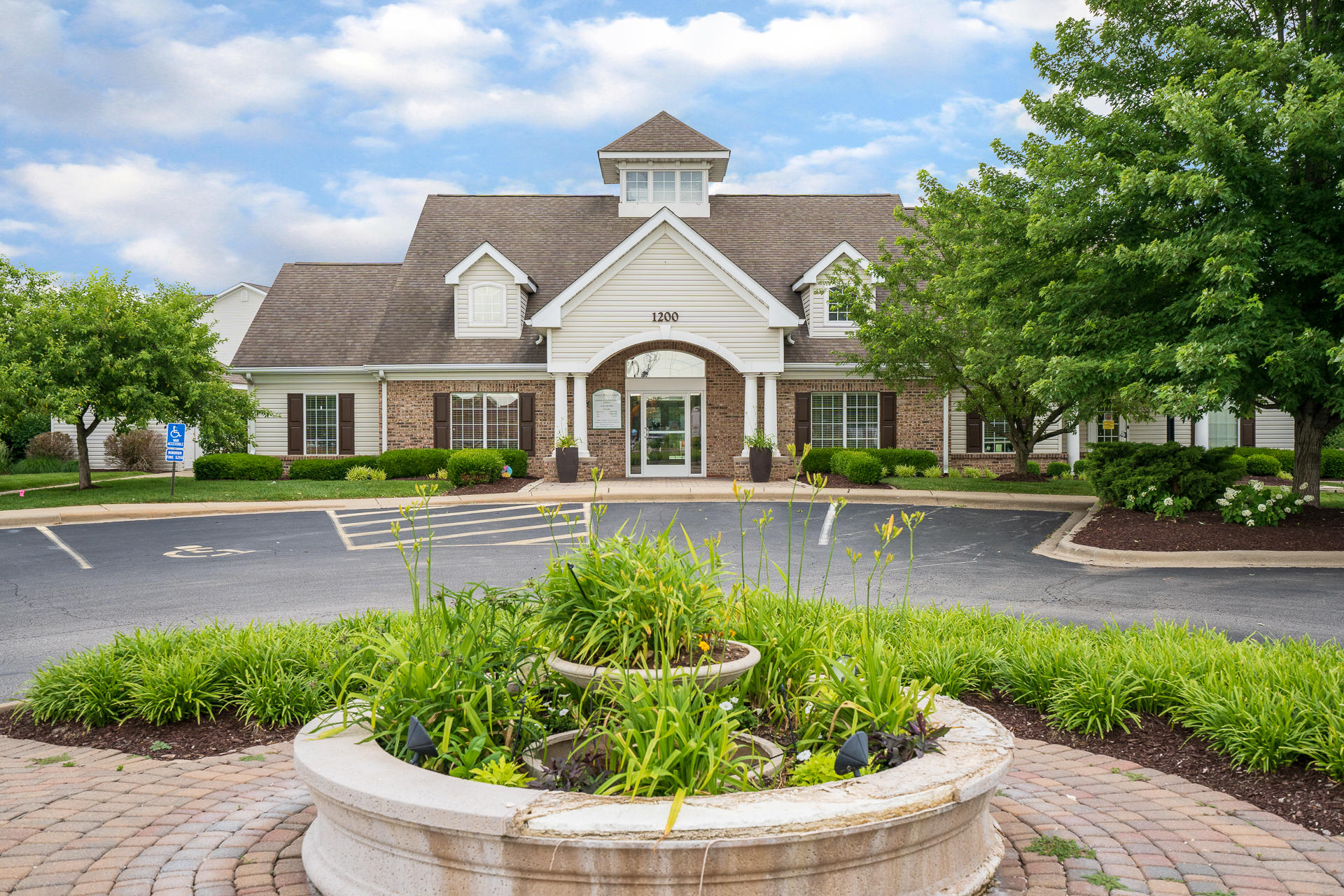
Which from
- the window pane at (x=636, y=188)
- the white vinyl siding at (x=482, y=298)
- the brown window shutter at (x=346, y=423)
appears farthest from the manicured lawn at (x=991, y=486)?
the brown window shutter at (x=346, y=423)

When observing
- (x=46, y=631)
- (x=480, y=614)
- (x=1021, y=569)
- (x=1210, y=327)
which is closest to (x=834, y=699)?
(x=480, y=614)

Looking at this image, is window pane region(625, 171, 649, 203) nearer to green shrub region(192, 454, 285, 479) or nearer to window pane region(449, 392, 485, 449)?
window pane region(449, 392, 485, 449)

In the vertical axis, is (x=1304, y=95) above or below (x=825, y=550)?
above

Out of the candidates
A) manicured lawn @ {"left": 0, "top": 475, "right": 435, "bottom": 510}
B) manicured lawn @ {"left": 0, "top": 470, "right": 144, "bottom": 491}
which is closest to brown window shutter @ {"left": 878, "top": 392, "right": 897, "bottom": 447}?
manicured lawn @ {"left": 0, "top": 475, "right": 435, "bottom": 510}

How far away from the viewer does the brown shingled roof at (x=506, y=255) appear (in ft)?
80.4

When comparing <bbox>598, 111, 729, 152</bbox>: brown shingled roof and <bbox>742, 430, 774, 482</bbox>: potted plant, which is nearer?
<bbox>742, 430, 774, 482</bbox>: potted plant

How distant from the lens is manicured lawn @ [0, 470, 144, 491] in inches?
885

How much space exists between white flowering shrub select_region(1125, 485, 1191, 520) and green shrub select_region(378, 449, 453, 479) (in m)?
15.7

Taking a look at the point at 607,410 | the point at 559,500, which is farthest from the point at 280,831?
the point at 607,410

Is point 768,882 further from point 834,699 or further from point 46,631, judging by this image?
point 46,631

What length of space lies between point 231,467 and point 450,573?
14.8 meters

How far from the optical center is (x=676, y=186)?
92.1ft

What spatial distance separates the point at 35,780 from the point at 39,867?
1118mm

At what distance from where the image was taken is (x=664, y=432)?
23.9 meters
